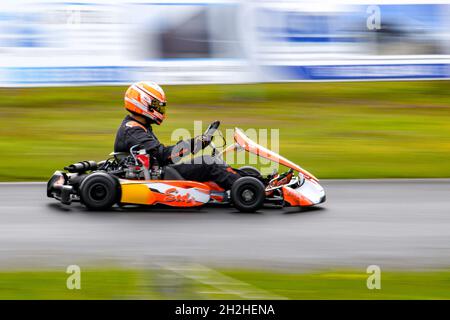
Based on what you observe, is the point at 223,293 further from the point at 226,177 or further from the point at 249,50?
the point at 249,50

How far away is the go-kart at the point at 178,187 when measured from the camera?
7.49 meters

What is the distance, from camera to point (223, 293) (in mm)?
5262

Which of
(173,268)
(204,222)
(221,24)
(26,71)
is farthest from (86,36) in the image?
(173,268)

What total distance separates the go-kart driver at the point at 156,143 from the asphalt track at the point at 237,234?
0.36 m

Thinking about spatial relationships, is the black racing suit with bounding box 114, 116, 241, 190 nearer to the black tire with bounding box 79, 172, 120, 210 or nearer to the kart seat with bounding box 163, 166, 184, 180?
the kart seat with bounding box 163, 166, 184, 180

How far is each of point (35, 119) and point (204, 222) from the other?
6848mm

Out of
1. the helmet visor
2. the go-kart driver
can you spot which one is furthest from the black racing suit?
the helmet visor

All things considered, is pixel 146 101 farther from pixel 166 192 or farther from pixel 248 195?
pixel 248 195

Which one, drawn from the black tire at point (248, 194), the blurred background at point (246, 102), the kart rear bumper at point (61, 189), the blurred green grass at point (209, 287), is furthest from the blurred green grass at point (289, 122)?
the blurred green grass at point (209, 287)

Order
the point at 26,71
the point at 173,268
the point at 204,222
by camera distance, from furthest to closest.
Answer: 1. the point at 26,71
2. the point at 204,222
3. the point at 173,268

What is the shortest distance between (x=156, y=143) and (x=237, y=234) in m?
1.28

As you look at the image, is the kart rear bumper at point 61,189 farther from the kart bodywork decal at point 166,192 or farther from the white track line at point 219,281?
the white track line at point 219,281

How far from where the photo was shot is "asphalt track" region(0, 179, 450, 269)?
20.3ft

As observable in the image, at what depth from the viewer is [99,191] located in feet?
24.7
